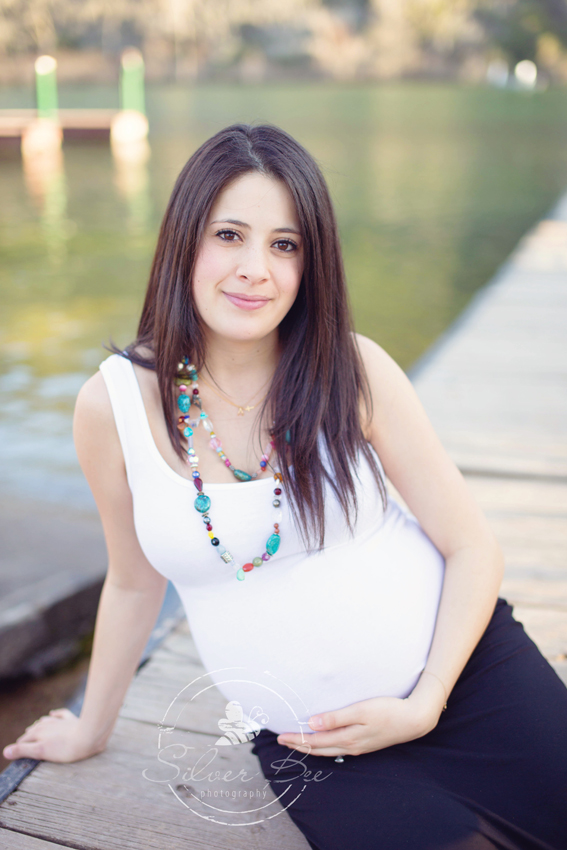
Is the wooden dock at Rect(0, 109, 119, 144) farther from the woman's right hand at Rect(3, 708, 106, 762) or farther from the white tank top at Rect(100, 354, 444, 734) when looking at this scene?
the white tank top at Rect(100, 354, 444, 734)

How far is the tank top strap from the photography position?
125 cm

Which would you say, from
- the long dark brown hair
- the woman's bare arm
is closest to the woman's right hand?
the woman's bare arm

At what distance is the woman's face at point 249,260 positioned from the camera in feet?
4.00

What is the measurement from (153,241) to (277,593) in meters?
11.2

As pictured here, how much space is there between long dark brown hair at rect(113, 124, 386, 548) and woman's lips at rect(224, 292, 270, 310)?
3.3 inches

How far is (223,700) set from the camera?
1646 mm

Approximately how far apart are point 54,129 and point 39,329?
1637 centimetres

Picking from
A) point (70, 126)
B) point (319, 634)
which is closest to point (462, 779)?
point (319, 634)

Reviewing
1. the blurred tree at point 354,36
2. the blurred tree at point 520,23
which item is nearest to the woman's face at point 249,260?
the blurred tree at point 354,36

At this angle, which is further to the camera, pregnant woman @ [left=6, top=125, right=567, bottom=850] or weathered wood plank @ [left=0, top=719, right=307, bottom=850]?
weathered wood plank @ [left=0, top=719, right=307, bottom=850]

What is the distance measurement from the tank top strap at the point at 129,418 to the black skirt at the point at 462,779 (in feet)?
1.73

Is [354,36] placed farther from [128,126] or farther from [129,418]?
[129,418]

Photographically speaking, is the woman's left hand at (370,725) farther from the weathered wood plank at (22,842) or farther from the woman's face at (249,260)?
the woman's face at (249,260)

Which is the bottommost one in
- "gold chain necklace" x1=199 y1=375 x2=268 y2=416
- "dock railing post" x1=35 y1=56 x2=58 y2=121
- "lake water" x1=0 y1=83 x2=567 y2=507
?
"lake water" x1=0 y1=83 x2=567 y2=507
